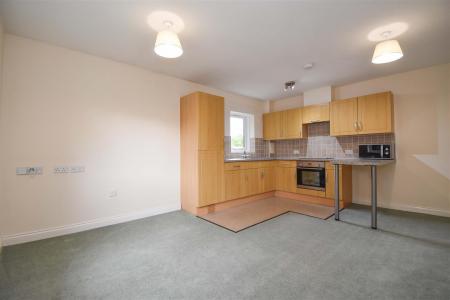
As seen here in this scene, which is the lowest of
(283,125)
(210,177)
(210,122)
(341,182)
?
(341,182)

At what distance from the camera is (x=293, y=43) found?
2.63m

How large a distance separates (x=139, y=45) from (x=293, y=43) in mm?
2039

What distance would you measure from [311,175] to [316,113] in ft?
4.52

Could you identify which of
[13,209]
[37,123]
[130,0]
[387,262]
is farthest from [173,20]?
[387,262]

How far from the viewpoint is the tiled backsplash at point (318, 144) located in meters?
4.06

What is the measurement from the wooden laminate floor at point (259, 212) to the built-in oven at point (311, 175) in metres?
0.39

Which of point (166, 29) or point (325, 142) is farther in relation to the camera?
point (325, 142)

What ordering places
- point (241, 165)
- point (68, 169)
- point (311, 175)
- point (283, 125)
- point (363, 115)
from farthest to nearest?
point (283, 125)
point (311, 175)
point (241, 165)
point (363, 115)
point (68, 169)

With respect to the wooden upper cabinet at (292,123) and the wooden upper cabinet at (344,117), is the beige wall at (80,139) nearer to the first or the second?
the wooden upper cabinet at (292,123)

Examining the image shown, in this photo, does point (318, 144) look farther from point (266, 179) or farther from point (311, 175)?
point (266, 179)

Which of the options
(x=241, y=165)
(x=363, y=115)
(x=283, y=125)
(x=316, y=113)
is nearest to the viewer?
(x=363, y=115)

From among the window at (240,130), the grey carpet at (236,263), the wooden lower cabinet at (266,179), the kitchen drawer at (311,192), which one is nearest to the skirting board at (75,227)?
the grey carpet at (236,263)

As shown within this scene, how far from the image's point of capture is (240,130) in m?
5.30

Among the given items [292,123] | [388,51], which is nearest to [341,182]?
[292,123]
